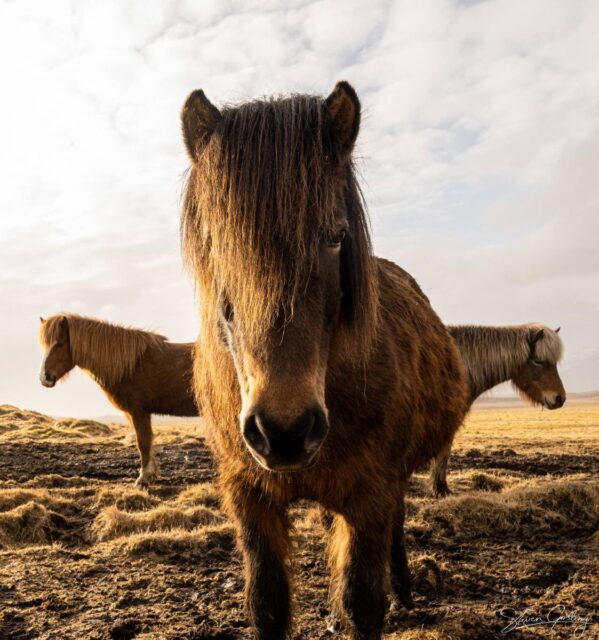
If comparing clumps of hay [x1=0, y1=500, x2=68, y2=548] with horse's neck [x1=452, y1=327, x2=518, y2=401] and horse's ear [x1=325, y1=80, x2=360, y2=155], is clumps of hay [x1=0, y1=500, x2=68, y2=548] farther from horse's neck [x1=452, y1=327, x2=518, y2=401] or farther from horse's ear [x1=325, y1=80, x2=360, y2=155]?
horse's neck [x1=452, y1=327, x2=518, y2=401]

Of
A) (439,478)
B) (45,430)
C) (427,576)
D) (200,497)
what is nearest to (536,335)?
(439,478)

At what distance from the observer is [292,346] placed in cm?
181

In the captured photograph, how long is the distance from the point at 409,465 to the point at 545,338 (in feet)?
24.5

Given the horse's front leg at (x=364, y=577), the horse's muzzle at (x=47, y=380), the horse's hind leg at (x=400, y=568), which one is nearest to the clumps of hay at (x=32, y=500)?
the horse's muzzle at (x=47, y=380)

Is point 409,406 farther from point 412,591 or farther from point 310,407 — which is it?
point 412,591

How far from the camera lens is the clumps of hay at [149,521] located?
5.42m

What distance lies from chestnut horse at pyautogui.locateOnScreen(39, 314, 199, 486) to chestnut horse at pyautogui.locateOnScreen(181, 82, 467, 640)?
7.28 metres

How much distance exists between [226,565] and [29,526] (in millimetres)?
2492

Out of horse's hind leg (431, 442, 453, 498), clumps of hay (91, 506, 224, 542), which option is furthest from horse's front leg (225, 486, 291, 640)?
horse's hind leg (431, 442, 453, 498)

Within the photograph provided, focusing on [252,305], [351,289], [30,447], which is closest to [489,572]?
[351,289]

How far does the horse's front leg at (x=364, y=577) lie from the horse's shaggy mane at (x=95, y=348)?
8130 mm

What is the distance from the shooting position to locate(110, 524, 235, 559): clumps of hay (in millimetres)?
4746

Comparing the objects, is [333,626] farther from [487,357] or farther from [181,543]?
[487,357]

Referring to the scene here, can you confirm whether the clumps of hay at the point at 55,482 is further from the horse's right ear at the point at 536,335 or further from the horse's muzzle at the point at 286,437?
the horse's right ear at the point at 536,335
